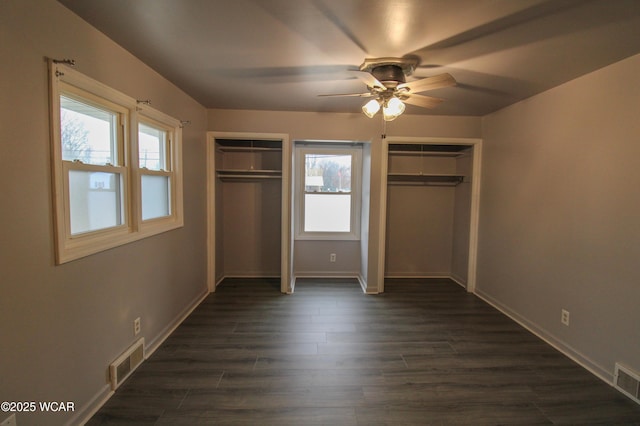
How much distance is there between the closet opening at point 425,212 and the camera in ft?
14.5

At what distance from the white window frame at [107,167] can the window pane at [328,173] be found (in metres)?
2.09

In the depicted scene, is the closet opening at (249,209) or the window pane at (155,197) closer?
the window pane at (155,197)

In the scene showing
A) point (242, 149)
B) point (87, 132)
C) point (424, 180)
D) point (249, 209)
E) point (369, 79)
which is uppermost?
point (369, 79)

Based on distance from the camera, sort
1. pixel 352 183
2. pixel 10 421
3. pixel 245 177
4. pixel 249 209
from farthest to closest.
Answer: pixel 352 183 < pixel 249 209 < pixel 245 177 < pixel 10 421

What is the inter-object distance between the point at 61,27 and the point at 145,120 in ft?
Result: 2.90

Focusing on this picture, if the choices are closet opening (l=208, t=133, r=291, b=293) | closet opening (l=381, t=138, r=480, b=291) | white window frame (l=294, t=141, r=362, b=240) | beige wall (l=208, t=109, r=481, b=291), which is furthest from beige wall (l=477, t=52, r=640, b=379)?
closet opening (l=208, t=133, r=291, b=293)

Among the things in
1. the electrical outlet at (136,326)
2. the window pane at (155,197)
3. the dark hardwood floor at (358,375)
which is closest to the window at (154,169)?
the window pane at (155,197)

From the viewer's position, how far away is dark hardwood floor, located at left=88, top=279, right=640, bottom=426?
183 cm

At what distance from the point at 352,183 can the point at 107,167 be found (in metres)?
3.28

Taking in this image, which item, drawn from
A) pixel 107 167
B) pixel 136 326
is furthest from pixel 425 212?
pixel 107 167

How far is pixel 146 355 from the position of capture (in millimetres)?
2385

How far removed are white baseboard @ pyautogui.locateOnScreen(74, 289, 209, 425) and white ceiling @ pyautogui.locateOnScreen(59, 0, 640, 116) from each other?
7.61 ft

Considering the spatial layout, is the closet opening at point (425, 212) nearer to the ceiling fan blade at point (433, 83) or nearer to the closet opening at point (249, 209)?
the closet opening at point (249, 209)

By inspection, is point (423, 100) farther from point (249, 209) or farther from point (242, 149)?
point (249, 209)
